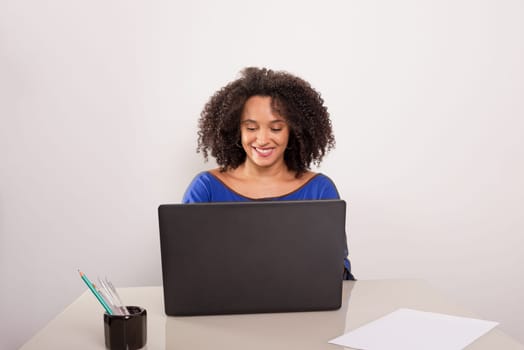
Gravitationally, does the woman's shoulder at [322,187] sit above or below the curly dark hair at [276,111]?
below

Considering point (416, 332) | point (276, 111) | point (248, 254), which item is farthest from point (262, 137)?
point (416, 332)

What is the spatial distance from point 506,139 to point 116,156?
1.93 meters

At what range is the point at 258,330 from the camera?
3.93 ft

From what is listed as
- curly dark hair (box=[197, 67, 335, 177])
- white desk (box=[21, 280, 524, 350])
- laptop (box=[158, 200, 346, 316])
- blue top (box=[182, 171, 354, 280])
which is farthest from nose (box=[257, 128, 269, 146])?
laptop (box=[158, 200, 346, 316])

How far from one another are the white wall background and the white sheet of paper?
1.54m

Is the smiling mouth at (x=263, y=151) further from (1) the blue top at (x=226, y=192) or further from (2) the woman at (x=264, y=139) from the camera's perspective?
(1) the blue top at (x=226, y=192)

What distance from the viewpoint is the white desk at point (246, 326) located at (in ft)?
3.71

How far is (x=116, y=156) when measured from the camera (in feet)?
8.86

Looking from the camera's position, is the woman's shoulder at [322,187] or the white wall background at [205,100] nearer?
the woman's shoulder at [322,187]

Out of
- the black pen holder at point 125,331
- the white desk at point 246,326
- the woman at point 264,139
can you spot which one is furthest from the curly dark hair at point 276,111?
the black pen holder at point 125,331

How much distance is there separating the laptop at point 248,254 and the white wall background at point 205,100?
1.53 metres

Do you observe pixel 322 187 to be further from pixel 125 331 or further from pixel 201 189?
pixel 125 331

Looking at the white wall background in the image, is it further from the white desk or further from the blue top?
the white desk

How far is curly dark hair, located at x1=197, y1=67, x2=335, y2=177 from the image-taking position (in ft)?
7.83
